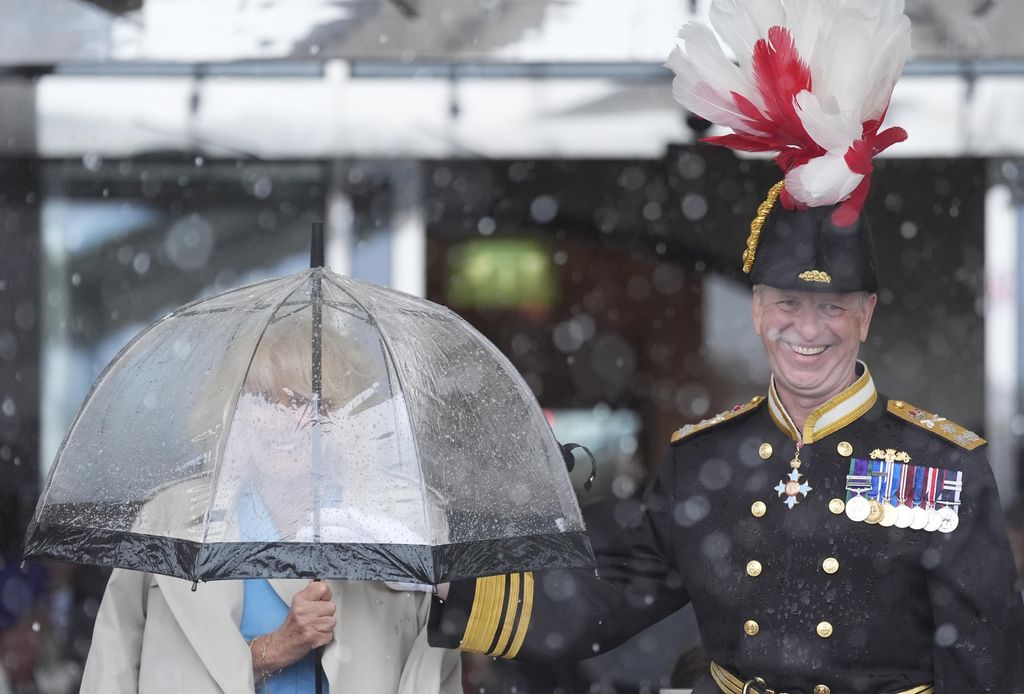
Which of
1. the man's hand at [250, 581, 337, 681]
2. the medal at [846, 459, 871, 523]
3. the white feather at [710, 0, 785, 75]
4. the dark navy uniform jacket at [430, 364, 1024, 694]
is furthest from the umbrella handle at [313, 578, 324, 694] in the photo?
the white feather at [710, 0, 785, 75]

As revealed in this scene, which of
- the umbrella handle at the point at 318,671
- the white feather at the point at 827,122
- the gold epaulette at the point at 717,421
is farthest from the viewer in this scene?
the gold epaulette at the point at 717,421

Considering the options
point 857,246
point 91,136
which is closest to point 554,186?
point 91,136

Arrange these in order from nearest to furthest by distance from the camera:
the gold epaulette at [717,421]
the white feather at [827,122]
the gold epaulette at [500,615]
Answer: the white feather at [827,122], the gold epaulette at [500,615], the gold epaulette at [717,421]

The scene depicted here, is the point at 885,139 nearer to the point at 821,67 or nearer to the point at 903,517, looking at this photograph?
the point at 821,67

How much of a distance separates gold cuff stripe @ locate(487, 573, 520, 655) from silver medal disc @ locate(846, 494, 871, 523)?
2.38ft

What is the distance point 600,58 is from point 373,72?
1094mm

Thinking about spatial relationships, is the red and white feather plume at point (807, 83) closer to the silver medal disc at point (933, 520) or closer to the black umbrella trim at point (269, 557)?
the silver medal disc at point (933, 520)

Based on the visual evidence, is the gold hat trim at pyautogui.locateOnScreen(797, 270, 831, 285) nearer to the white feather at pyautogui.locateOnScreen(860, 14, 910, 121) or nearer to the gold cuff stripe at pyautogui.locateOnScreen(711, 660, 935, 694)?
the white feather at pyautogui.locateOnScreen(860, 14, 910, 121)

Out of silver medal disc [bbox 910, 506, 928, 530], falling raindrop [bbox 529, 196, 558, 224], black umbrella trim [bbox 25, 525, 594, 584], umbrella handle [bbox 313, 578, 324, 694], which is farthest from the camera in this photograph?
falling raindrop [bbox 529, 196, 558, 224]

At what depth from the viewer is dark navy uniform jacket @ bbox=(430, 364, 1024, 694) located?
104 inches

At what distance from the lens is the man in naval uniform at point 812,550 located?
2.65m

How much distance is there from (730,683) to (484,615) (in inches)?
21.6

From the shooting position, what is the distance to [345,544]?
206 cm

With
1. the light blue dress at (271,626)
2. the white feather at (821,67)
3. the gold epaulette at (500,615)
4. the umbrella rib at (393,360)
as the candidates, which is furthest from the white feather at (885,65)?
the light blue dress at (271,626)
